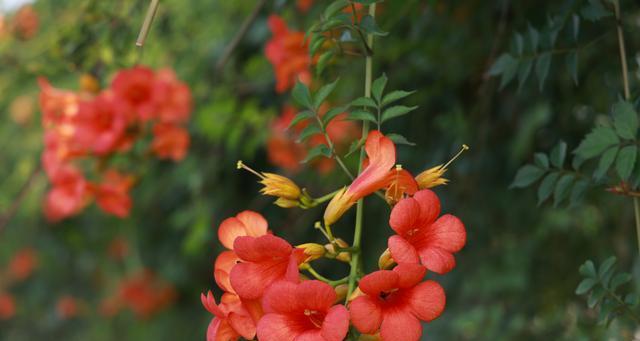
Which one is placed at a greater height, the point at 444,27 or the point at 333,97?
the point at 444,27

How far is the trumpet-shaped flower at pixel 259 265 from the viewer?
3.11 feet

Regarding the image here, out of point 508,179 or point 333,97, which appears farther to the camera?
point 508,179

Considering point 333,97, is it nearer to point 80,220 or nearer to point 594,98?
point 594,98

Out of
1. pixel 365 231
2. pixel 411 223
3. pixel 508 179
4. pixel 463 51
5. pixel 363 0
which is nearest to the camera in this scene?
pixel 411 223

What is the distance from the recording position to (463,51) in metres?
2.09

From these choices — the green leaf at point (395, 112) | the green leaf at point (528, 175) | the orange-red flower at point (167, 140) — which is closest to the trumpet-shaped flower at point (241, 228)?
the green leaf at point (395, 112)

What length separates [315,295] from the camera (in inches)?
36.2

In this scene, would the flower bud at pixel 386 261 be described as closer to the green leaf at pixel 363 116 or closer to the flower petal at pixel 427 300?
the flower petal at pixel 427 300

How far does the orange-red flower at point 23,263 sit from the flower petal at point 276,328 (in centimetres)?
490

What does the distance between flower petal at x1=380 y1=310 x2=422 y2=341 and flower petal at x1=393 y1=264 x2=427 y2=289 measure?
0.12ft

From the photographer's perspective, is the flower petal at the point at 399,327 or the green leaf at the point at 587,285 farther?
the green leaf at the point at 587,285

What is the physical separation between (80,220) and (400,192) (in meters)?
3.51

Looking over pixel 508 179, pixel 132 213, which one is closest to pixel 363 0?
pixel 508 179

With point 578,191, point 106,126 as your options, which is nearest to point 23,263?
point 106,126
